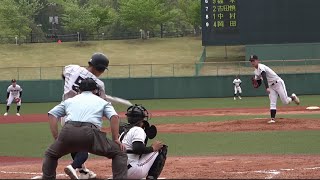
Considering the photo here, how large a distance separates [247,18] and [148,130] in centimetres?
2479

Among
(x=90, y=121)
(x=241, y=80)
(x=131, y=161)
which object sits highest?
(x=90, y=121)

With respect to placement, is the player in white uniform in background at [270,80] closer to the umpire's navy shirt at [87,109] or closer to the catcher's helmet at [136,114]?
the catcher's helmet at [136,114]

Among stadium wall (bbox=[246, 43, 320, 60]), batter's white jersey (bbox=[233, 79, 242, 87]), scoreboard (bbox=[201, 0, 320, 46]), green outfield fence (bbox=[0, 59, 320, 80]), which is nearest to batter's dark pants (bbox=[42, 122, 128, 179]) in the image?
scoreboard (bbox=[201, 0, 320, 46])

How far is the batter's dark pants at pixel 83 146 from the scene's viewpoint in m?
6.31

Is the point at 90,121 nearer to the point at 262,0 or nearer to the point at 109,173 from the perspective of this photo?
the point at 109,173

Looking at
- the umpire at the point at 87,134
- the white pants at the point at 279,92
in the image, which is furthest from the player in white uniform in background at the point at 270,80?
the umpire at the point at 87,134

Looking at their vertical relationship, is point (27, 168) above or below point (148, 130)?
below

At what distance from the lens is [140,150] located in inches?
279

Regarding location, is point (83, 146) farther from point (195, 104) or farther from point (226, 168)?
point (195, 104)

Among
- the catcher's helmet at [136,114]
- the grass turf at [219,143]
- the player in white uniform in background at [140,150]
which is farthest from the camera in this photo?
the grass turf at [219,143]

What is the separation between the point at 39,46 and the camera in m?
60.7

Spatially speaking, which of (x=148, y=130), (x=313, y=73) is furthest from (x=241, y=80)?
(x=148, y=130)

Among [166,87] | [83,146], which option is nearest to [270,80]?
[83,146]

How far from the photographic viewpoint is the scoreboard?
3111cm
